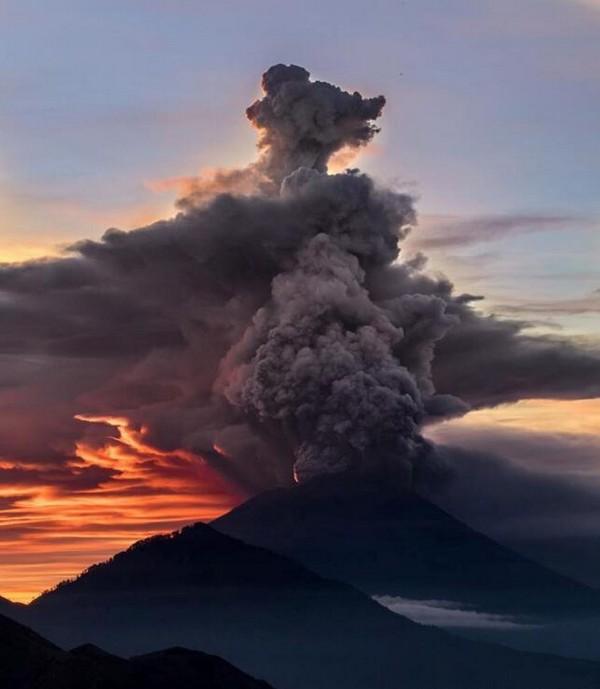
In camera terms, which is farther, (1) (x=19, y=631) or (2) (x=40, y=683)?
(1) (x=19, y=631)

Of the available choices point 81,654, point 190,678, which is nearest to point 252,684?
point 190,678

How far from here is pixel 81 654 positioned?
169 meters

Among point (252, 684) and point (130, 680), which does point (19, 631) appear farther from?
point (252, 684)

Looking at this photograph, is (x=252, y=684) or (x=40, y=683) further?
(x=252, y=684)

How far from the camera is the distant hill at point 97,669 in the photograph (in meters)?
162

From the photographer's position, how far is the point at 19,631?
174375 millimetres

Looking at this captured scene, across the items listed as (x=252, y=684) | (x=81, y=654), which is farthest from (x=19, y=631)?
(x=252, y=684)

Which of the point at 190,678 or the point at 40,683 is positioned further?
the point at 190,678

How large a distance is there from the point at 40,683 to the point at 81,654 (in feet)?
30.2

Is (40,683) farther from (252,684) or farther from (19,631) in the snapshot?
(252,684)

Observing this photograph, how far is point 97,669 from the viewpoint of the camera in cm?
16388

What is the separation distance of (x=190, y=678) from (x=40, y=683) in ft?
64.8

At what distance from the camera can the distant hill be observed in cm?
16175

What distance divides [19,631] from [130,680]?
627 inches
